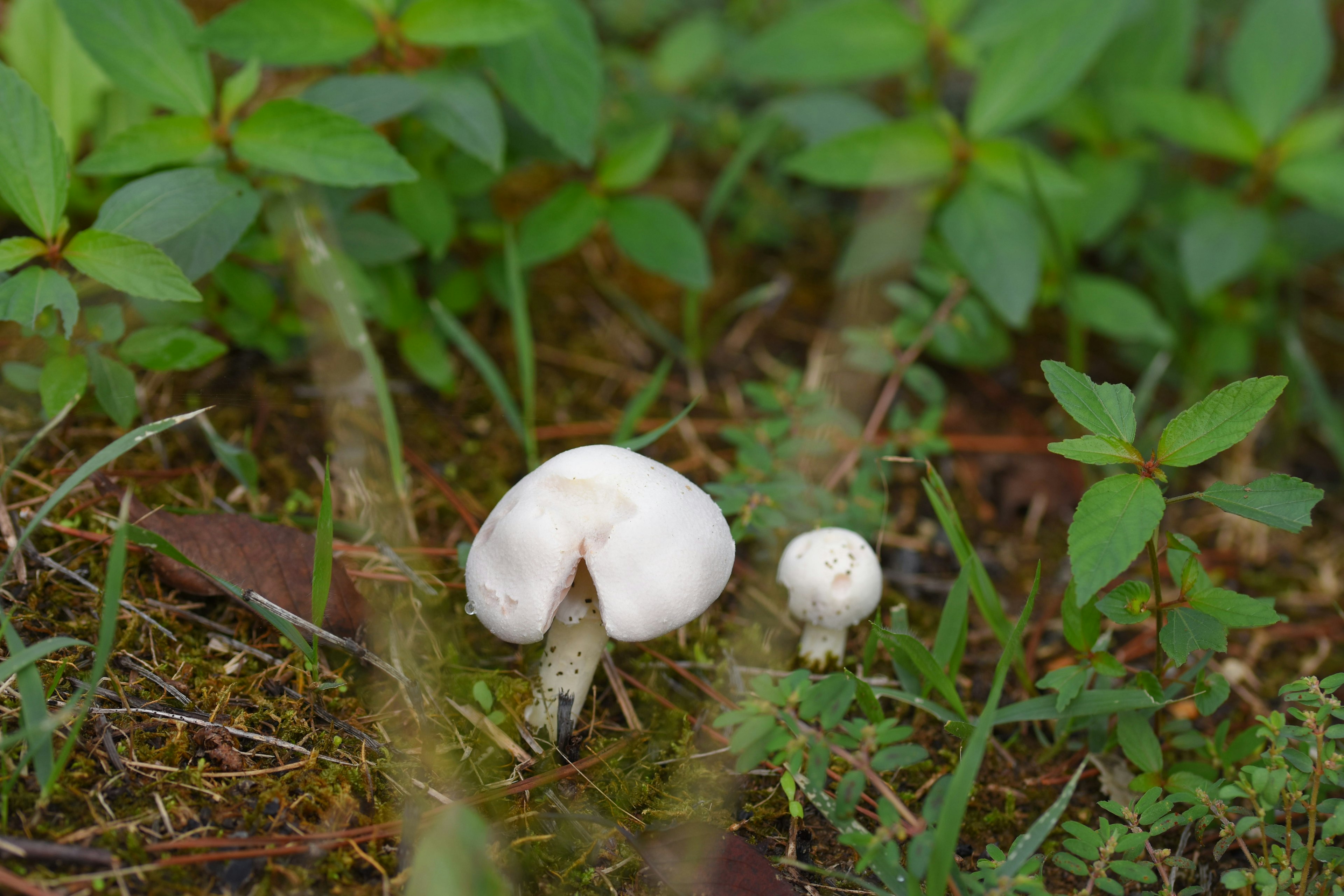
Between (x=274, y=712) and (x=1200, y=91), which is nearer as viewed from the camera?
(x=274, y=712)

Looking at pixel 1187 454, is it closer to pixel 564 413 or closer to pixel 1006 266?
pixel 1006 266

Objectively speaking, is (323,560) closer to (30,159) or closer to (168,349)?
(168,349)

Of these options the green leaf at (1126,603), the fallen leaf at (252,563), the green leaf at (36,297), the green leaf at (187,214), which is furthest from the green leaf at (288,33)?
the green leaf at (1126,603)

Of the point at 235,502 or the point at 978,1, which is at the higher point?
the point at 978,1

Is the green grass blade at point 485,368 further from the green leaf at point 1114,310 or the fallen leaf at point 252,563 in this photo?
the green leaf at point 1114,310

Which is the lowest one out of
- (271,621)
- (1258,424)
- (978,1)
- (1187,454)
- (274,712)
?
(1258,424)

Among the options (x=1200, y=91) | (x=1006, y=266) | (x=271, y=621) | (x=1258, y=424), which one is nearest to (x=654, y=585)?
(x=271, y=621)

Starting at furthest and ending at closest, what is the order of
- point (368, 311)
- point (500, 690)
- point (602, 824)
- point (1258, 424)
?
point (1258, 424), point (368, 311), point (500, 690), point (602, 824)
